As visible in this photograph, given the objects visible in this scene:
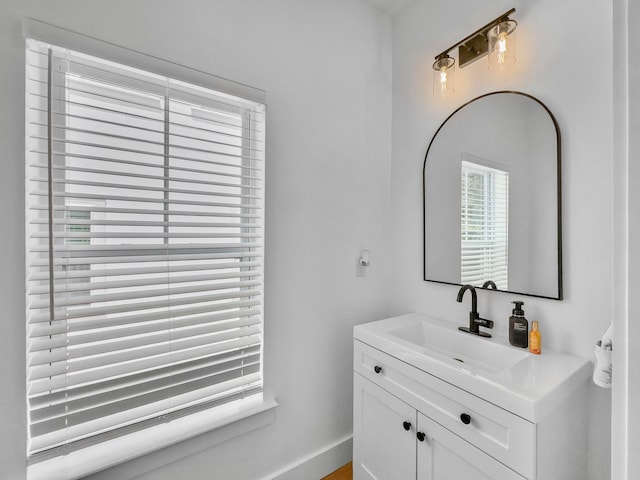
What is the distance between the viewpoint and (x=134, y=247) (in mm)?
1101

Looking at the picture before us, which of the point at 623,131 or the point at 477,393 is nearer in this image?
the point at 623,131

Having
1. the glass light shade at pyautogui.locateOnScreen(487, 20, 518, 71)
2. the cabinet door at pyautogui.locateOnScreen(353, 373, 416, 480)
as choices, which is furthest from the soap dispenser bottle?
the glass light shade at pyautogui.locateOnScreen(487, 20, 518, 71)

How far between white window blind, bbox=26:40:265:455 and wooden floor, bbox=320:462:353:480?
694 millimetres

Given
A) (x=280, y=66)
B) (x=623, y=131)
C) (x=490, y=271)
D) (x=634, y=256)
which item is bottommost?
(x=490, y=271)

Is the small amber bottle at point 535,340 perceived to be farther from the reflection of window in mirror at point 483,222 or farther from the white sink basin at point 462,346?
the reflection of window in mirror at point 483,222

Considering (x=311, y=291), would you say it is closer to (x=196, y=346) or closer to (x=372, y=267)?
(x=372, y=267)

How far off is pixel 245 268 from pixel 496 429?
1116 mm

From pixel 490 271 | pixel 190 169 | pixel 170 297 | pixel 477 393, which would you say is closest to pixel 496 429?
pixel 477 393

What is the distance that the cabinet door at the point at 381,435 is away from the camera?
120 cm

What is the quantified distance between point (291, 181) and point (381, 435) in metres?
1.24

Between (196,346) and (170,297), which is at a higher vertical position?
(170,297)

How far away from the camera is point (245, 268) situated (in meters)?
1.41

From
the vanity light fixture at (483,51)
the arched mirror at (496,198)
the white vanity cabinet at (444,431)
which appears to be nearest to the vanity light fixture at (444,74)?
the vanity light fixture at (483,51)

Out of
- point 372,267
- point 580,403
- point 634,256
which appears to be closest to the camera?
point 634,256
